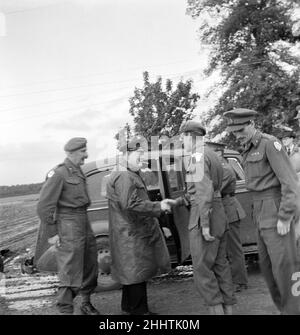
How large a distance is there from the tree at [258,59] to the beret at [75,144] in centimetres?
1219

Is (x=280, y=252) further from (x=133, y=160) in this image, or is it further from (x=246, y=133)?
(x=133, y=160)

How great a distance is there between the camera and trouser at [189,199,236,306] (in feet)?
13.7

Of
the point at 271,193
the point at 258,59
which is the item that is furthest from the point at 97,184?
the point at 258,59

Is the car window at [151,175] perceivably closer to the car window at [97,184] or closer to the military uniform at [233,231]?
the car window at [97,184]

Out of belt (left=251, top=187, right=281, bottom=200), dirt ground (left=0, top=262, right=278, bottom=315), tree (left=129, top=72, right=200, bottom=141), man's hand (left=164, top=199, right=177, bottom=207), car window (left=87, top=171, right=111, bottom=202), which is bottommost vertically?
dirt ground (left=0, top=262, right=278, bottom=315)

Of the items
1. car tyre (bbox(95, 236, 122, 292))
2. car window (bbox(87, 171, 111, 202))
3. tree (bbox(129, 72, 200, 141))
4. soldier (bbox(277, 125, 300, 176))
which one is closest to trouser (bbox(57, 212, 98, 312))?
car tyre (bbox(95, 236, 122, 292))

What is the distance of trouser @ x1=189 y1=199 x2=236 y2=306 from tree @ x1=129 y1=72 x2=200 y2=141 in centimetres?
976

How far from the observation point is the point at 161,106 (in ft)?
54.6

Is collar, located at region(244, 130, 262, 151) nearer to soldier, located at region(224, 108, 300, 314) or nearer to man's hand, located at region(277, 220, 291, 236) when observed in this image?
soldier, located at region(224, 108, 300, 314)

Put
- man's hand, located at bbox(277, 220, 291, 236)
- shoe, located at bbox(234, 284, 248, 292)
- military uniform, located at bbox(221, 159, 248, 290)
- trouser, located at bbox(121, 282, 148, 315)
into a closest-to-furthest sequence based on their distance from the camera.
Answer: man's hand, located at bbox(277, 220, 291, 236), trouser, located at bbox(121, 282, 148, 315), military uniform, located at bbox(221, 159, 248, 290), shoe, located at bbox(234, 284, 248, 292)

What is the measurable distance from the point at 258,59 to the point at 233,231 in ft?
44.1

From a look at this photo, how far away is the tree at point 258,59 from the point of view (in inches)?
676
